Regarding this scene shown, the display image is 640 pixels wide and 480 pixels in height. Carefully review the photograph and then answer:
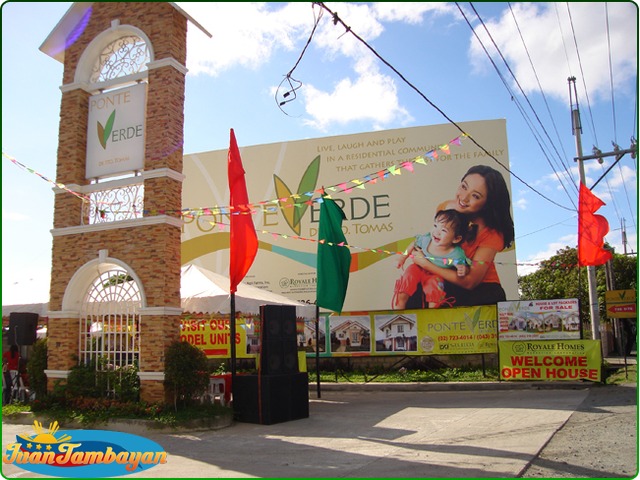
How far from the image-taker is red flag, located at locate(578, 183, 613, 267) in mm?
15219

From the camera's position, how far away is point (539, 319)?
15.2 metres

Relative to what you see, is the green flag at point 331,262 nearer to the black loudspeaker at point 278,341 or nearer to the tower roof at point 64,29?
the black loudspeaker at point 278,341

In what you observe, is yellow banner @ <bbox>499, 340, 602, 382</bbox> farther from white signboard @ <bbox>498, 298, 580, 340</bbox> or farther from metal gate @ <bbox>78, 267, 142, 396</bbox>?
metal gate @ <bbox>78, 267, 142, 396</bbox>

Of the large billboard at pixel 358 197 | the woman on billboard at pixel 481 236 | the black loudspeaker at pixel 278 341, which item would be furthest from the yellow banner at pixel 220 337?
the black loudspeaker at pixel 278 341

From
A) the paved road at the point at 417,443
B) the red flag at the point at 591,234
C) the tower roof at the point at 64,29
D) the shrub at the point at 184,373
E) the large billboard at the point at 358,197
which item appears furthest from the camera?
the large billboard at the point at 358,197

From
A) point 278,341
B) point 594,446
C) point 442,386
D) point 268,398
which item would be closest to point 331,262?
point 278,341

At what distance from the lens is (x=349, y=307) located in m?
20.5

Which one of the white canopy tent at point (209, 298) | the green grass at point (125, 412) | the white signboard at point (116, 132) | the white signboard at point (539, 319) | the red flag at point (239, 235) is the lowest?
the green grass at point (125, 412)

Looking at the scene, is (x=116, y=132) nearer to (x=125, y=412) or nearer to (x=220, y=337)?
(x=125, y=412)

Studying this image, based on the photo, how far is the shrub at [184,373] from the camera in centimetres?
987

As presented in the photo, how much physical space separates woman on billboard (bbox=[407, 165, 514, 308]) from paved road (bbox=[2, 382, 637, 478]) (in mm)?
6182

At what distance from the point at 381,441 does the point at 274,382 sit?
244cm

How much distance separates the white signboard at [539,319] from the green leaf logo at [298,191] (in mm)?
8733

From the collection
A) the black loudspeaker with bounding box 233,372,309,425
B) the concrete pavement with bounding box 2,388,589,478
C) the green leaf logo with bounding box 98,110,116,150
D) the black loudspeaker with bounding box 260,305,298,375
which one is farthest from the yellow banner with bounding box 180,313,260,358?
the green leaf logo with bounding box 98,110,116,150
